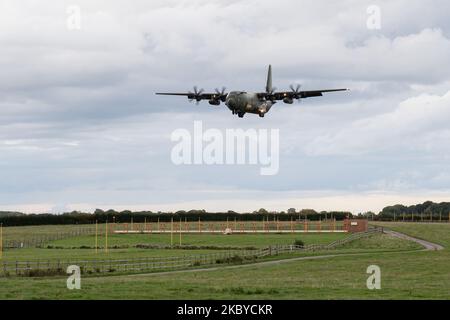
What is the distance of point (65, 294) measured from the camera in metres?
38.0

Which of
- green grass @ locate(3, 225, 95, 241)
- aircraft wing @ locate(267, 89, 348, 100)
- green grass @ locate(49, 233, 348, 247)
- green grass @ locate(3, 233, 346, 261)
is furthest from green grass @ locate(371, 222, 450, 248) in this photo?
green grass @ locate(3, 225, 95, 241)

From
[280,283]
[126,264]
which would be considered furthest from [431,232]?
[280,283]

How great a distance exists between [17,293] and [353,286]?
1794 cm

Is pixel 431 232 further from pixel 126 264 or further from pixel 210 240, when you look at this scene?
pixel 126 264

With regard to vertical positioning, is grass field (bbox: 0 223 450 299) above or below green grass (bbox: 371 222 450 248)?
below

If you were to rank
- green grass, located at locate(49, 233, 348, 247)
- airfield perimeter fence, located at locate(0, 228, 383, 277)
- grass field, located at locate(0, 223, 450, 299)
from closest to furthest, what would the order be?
grass field, located at locate(0, 223, 450, 299)
airfield perimeter fence, located at locate(0, 228, 383, 277)
green grass, located at locate(49, 233, 348, 247)

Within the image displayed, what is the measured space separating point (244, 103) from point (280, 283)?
32.0 m

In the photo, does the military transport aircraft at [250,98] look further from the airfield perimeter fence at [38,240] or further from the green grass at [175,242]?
the airfield perimeter fence at [38,240]

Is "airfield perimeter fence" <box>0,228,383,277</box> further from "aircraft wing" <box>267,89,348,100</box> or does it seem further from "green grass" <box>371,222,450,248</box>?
"green grass" <box>371,222,450,248</box>

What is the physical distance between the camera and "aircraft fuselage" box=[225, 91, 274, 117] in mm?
75188

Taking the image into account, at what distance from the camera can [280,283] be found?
152ft

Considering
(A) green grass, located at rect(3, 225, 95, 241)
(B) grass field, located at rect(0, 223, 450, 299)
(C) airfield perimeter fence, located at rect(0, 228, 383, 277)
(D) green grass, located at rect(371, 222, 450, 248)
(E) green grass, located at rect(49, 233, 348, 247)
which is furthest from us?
(A) green grass, located at rect(3, 225, 95, 241)
